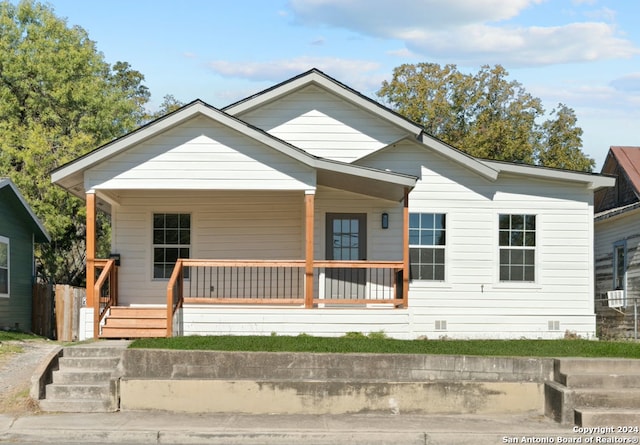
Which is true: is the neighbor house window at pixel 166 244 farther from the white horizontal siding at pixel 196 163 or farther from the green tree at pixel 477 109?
the green tree at pixel 477 109

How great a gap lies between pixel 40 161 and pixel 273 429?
2107 centimetres

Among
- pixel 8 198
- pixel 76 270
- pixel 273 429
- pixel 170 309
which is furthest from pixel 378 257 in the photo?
pixel 76 270

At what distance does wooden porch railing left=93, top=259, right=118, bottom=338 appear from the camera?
15.6 meters

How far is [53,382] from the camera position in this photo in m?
12.8

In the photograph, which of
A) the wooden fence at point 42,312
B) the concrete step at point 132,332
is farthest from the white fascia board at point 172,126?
the wooden fence at point 42,312

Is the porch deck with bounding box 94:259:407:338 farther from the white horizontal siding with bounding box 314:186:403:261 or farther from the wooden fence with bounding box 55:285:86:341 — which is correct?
the wooden fence with bounding box 55:285:86:341

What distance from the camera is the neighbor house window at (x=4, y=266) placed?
73.6ft

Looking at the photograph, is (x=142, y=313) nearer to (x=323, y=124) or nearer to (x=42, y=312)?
(x=323, y=124)

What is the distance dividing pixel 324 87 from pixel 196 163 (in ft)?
12.4

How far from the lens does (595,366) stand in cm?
1268

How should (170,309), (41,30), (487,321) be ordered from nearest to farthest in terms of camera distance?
(170,309)
(487,321)
(41,30)

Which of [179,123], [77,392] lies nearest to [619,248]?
[179,123]

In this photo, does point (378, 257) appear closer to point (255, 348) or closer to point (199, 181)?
point (199, 181)

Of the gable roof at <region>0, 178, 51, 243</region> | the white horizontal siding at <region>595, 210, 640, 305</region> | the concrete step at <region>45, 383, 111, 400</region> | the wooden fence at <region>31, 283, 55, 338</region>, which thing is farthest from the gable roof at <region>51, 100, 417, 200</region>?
the wooden fence at <region>31, 283, 55, 338</region>
